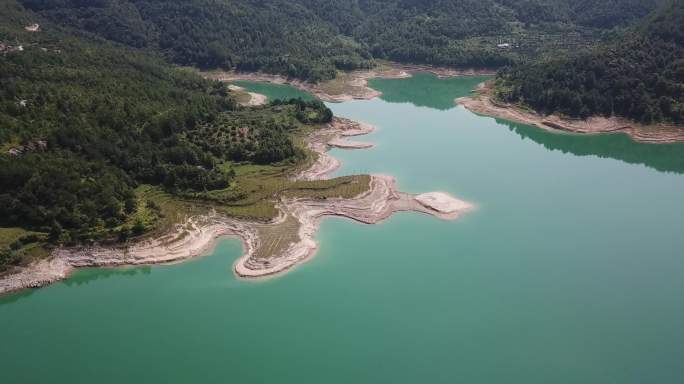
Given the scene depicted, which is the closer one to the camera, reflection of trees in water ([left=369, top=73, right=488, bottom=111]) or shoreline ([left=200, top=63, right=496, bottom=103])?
reflection of trees in water ([left=369, top=73, right=488, bottom=111])

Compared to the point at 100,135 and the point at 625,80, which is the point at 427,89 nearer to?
the point at 625,80

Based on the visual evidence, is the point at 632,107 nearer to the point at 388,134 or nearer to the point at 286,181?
the point at 388,134

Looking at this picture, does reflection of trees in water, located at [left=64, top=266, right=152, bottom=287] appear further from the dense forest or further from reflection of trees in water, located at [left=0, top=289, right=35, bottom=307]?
the dense forest

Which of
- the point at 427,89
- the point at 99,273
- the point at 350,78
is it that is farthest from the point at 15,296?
the point at 427,89

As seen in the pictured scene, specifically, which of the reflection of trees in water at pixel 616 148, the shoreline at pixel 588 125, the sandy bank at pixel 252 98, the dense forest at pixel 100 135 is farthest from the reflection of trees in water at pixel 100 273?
the shoreline at pixel 588 125

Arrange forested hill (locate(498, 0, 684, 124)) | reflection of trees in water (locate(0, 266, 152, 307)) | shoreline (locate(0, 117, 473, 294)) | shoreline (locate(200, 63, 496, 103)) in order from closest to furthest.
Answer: reflection of trees in water (locate(0, 266, 152, 307))
shoreline (locate(0, 117, 473, 294))
forested hill (locate(498, 0, 684, 124))
shoreline (locate(200, 63, 496, 103))

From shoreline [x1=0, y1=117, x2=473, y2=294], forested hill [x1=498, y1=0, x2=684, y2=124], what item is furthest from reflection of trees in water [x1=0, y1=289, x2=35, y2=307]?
forested hill [x1=498, y1=0, x2=684, y2=124]
